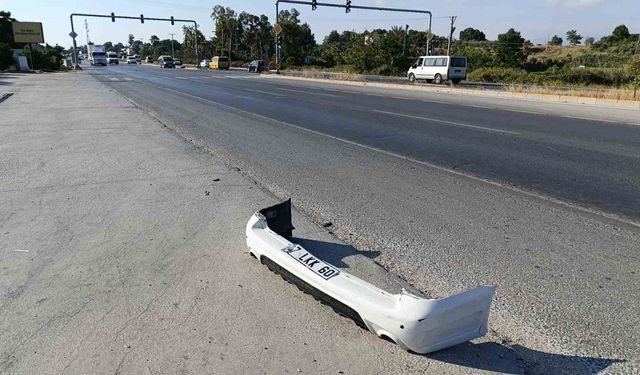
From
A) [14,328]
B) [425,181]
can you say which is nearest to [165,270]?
[14,328]

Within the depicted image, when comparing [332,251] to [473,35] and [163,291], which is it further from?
[473,35]

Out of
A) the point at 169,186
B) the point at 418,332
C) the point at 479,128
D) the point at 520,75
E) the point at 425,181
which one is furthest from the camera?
the point at 520,75

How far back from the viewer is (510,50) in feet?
233

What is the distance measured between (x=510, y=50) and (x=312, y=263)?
7615 centimetres

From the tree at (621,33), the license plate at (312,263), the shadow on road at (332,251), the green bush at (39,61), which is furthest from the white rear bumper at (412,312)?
the tree at (621,33)

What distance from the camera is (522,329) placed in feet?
9.95

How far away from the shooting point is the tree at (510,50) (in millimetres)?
68887

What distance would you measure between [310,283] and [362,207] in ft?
7.89

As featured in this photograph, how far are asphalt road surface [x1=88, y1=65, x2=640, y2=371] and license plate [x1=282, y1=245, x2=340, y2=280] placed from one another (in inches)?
29.9

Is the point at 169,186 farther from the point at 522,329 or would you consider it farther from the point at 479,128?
the point at 479,128

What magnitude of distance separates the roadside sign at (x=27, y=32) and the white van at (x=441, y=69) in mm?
56226

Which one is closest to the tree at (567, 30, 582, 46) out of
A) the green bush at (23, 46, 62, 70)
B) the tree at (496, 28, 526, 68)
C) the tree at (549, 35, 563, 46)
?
the tree at (549, 35, 563, 46)

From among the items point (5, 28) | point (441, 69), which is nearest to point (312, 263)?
point (441, 69)

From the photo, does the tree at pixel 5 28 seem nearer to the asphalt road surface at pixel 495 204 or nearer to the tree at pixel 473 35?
the asphalt road surface at pixel 495 204
